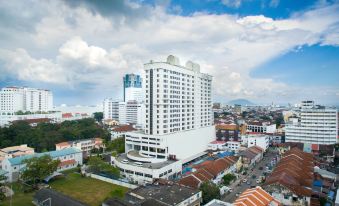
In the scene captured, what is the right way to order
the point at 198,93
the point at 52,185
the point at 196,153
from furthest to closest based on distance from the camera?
the point at 198,93
the point at 196,153
the point at 52,185

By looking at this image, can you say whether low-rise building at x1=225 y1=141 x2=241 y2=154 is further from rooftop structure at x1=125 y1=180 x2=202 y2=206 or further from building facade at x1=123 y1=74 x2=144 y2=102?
building facade at x1=123 y1=74 x2=144 y2=102

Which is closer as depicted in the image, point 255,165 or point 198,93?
point 255,165

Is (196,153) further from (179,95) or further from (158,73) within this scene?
(158,73)

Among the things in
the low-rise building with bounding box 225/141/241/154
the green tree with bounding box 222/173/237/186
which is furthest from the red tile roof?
the low-rise building with bounding box 225/141/241/154

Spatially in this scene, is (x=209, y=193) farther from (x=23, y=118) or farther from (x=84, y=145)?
(x=23, y=118)

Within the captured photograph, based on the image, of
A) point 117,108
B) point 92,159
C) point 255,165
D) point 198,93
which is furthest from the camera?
point 117,108

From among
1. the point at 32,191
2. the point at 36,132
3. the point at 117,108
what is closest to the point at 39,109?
the point at 117,108

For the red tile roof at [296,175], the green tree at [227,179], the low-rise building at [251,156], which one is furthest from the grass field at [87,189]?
the low-rise building at [251,156]
